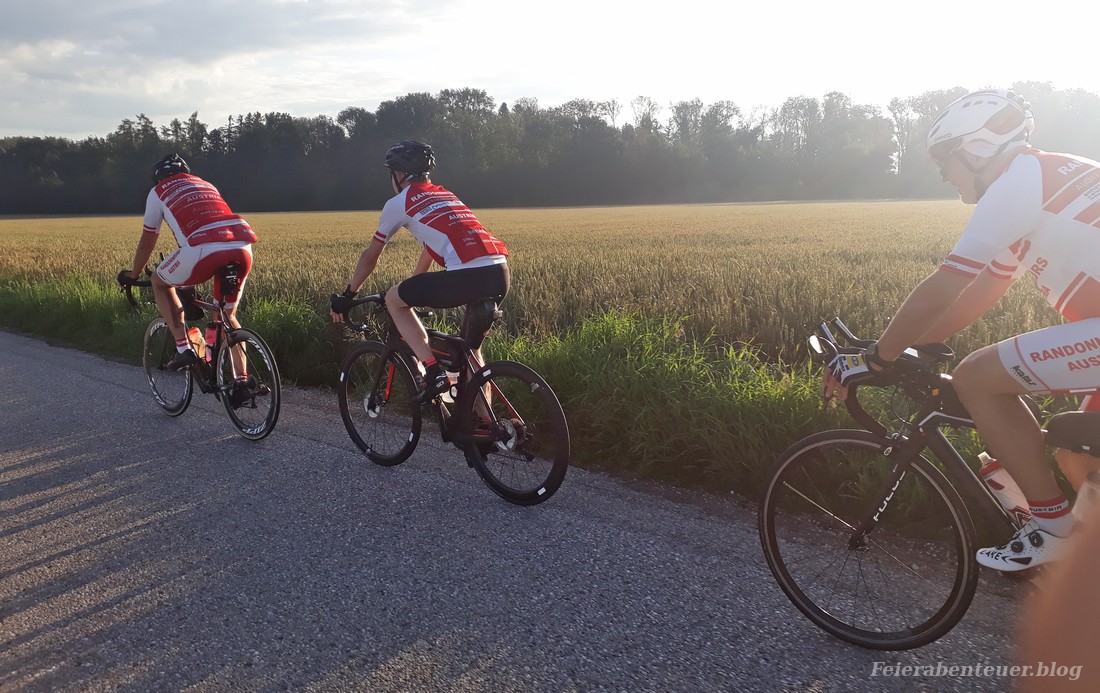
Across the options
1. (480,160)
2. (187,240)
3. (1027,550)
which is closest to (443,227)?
(187,240)

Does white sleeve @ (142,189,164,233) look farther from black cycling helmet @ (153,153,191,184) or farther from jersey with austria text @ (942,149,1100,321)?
jersey with austria text @ (942,149,1100,321)

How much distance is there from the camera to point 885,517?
3201mm

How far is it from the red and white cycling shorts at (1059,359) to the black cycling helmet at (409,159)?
334 cm

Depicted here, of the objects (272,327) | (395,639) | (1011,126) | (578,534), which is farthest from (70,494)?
(1011,126)

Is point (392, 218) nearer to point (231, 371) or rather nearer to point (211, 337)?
point (231, 371)

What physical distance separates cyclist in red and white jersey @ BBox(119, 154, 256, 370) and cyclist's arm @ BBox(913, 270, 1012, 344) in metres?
4.66

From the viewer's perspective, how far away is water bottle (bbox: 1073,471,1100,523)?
2576 millimetres

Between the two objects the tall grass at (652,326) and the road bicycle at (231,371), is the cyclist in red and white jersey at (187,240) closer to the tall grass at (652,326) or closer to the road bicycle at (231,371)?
the road bicycle at (231,371)

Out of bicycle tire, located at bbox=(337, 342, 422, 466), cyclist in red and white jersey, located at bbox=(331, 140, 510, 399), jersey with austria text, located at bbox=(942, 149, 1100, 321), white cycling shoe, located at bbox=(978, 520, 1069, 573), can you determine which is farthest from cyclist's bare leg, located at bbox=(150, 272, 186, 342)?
white cycling shoe, located at bbox=(978, 520, 1069, 573)

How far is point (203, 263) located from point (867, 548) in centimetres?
483

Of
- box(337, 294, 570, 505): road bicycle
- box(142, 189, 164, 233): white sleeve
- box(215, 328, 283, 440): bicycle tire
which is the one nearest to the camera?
box(337, 294, 570, 505): road bicycle

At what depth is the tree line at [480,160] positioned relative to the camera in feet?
273

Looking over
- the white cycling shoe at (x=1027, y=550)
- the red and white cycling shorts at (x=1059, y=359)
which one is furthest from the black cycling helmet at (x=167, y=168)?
the white cycling shoe at (x=1027, y=550)

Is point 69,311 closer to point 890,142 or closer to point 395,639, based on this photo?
point 395,639
